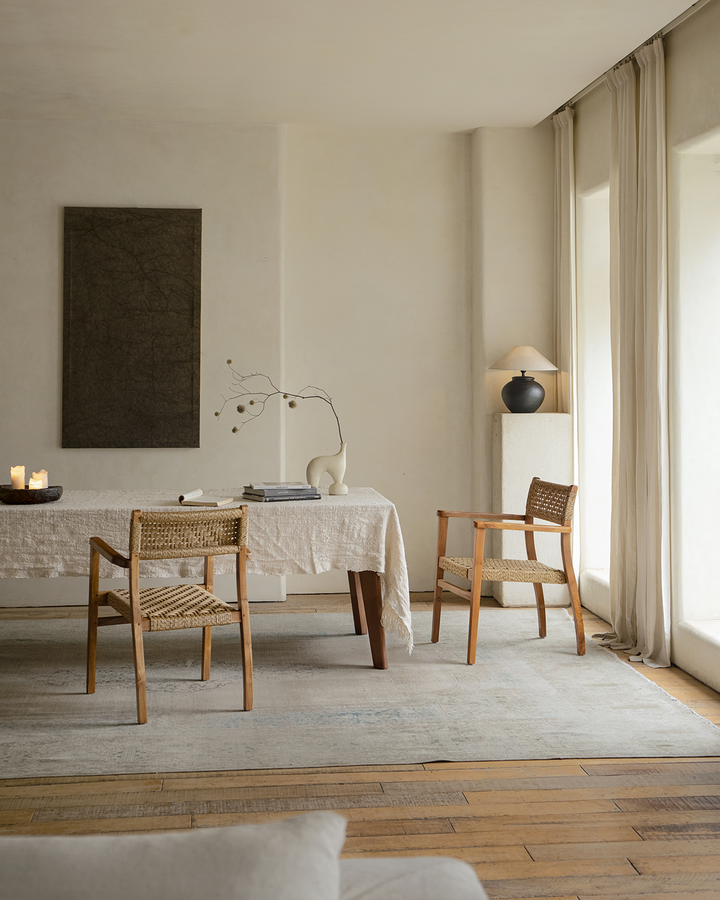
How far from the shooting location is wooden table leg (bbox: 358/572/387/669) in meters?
3.64

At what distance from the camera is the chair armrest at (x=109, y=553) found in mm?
3064

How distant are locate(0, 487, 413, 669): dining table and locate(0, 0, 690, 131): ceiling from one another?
2144 mm

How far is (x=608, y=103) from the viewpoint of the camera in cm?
451

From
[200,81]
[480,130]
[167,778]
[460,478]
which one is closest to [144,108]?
[200,81]

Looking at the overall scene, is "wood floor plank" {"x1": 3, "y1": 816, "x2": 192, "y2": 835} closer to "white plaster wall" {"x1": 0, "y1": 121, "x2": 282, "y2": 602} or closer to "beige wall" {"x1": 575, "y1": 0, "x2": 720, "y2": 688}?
"beige wall" {"x1": 575, "y1": 0, "x2": 720, "y2": 688}

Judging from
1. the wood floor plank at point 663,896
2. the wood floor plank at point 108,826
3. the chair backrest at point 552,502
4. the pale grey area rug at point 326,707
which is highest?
the chair backrest at point 552,502

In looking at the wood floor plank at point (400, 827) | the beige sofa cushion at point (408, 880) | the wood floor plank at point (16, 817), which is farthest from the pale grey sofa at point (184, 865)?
the wood floor plank at point (16, 817)

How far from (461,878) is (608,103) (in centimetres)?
449

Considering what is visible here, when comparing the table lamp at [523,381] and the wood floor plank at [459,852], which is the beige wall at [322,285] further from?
the wood floor plank at [459,852]

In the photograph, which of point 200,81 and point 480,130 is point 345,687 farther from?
point 480,130

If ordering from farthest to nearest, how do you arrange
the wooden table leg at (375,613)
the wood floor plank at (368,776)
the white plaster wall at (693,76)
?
the wooden table leg at (375,613)
the white plaster wall at (693,76)
the wood floor plank at (368,776)

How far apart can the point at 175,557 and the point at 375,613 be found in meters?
1.02

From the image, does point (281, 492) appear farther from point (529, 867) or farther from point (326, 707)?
point (529, 867)

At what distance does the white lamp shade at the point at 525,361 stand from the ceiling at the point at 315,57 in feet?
4.70
